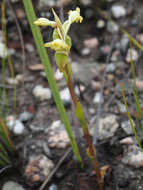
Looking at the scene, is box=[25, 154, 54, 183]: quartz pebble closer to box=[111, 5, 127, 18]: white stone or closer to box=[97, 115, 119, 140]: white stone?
box=[97, 115, 119, 140]: white stone

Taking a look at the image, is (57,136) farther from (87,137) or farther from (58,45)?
(58,45)

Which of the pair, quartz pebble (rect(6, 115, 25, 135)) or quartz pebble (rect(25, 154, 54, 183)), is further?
quartz pebble (rect(6, 115, 25, 135))

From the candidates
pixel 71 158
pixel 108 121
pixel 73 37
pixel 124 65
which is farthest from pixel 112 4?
pixel 71 158

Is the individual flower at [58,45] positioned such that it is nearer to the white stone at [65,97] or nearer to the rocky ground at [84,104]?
the rocky ground at [84,104]

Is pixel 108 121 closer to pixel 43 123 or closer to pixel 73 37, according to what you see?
pixel 43 123

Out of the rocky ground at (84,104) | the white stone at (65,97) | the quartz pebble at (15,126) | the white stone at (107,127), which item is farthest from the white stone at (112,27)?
the quartz pebble at (15,126)

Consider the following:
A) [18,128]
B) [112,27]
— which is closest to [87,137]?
[18,128]

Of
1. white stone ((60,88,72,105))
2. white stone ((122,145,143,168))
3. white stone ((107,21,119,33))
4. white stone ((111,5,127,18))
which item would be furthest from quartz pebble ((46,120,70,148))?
white stone ((111,5,127,18))
